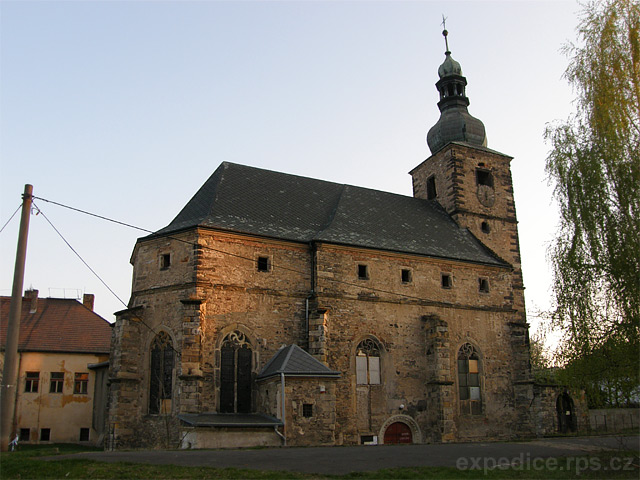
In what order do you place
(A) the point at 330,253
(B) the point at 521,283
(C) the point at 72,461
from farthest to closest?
(B) the point at 521,283
(A) the point at 330,253
(C) the point at 72,461

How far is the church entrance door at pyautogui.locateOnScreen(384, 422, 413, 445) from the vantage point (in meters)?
22.4

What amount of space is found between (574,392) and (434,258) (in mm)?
11265

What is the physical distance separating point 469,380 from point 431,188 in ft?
40.3

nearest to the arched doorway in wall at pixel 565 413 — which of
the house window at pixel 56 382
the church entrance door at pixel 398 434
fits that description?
the church entrance door at pixel 398 434

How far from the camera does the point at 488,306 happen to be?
26.4 m

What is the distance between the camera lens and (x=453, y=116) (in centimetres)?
3366

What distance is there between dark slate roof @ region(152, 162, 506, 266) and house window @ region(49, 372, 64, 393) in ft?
45.3

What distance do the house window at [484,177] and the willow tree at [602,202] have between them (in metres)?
16.8

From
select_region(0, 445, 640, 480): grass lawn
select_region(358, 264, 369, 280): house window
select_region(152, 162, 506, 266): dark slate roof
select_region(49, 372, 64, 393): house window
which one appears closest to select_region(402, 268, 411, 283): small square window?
select_region(152, 162, 506, 266): dark slate roof

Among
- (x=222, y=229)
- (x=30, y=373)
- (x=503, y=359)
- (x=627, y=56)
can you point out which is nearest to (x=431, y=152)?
(x=503, y=359)

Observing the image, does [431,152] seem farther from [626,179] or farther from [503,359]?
[626,179]

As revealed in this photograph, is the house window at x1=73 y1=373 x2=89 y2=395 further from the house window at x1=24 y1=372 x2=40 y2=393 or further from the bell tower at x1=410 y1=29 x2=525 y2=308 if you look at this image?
the bell tower at x1=410 y1=29 x2=525 y2=308

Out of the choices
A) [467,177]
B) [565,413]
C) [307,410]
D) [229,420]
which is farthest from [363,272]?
[565,413]

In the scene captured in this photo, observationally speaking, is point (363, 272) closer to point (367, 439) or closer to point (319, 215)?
point (319, 215)
